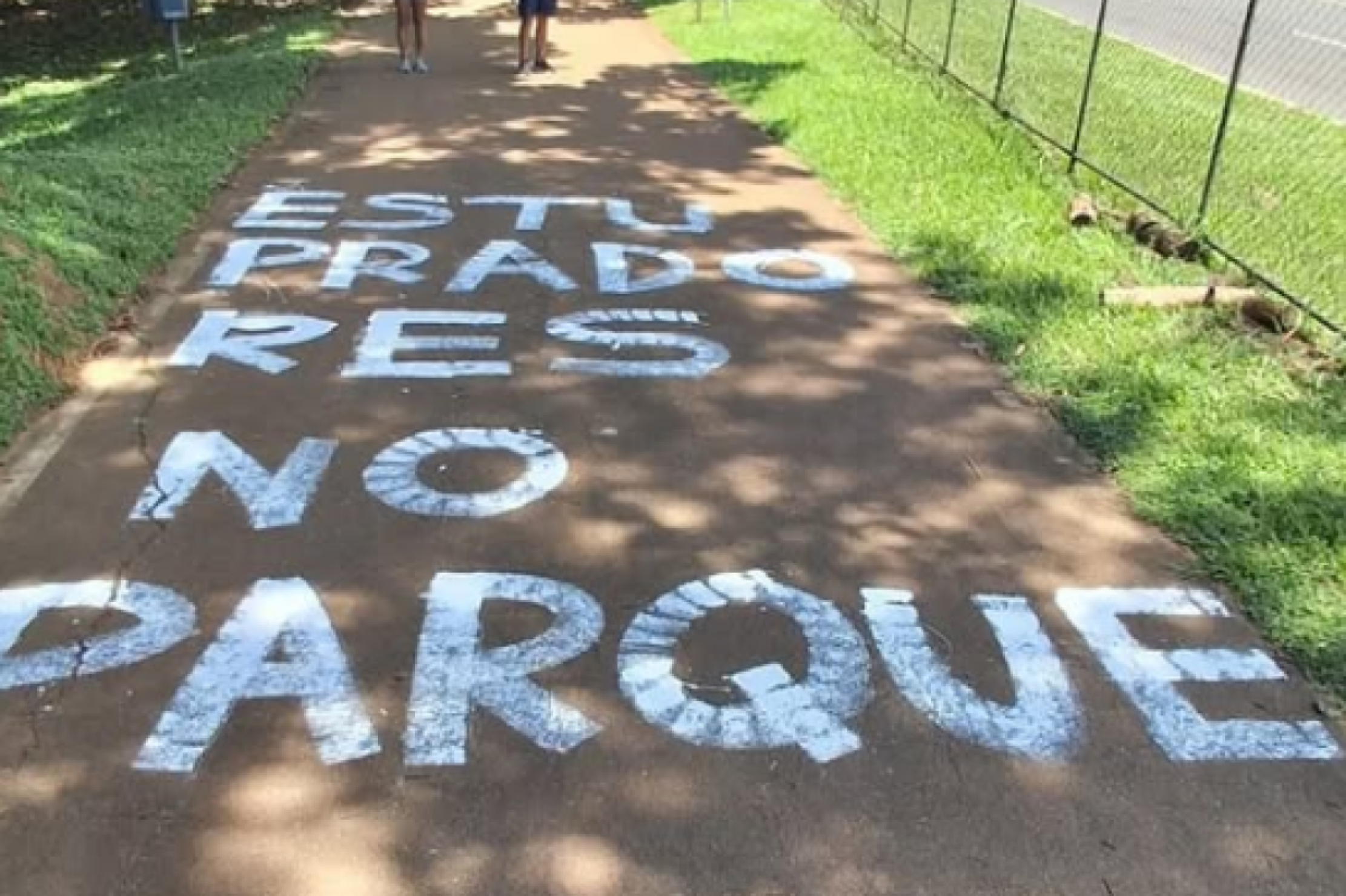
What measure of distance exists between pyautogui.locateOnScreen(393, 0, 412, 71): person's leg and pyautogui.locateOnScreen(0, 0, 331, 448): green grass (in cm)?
86

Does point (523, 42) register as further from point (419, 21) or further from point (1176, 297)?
point (1176, 297)

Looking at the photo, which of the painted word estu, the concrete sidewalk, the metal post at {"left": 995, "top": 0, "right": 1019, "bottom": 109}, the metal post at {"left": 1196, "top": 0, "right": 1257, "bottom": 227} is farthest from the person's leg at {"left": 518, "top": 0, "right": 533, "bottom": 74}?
the painted word estu

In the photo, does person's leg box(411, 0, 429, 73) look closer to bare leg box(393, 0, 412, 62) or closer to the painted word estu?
bare leg box(393, 0, 412, 62)

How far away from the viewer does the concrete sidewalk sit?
2.83 meters

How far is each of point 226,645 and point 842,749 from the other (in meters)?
1.59

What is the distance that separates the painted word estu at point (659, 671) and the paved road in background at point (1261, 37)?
8168mm

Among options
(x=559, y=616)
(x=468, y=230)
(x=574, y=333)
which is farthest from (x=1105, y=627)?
(x=468, y=230)

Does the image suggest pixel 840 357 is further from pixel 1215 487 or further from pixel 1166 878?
pixel 1166 878

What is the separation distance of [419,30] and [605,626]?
8652 mm

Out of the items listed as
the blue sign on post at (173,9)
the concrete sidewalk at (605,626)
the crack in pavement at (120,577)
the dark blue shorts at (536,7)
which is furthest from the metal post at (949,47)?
the crack in pavement at (120,577)

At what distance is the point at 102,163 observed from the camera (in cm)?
718

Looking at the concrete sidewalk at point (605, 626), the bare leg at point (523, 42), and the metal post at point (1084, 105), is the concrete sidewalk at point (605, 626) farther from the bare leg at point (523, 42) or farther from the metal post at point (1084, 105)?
the bare leg at point (523, 42)

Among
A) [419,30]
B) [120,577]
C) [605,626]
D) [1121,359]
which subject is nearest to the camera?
[605,626]

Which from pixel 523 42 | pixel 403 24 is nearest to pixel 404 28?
pixel 403 24
